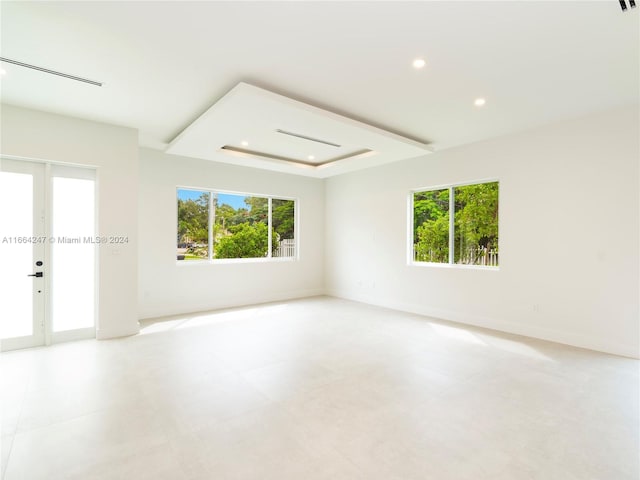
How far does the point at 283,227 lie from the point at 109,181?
369cm

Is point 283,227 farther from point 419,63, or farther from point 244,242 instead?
point 419,63

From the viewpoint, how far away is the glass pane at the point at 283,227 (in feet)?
23.8

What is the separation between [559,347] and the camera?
4074 mm

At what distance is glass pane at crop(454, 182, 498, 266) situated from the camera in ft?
16.7

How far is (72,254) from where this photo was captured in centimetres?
431

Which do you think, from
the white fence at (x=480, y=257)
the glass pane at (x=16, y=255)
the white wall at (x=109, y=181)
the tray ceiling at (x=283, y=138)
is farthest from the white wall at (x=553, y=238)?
the glass pane at (x=16, y=255)

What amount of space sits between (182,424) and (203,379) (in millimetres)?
755

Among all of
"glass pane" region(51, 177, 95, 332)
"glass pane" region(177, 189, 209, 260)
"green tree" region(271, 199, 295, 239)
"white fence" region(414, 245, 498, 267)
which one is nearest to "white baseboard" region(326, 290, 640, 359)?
"white fence" region(414, 245, 498, 267)

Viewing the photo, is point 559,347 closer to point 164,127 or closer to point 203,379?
point 203,379

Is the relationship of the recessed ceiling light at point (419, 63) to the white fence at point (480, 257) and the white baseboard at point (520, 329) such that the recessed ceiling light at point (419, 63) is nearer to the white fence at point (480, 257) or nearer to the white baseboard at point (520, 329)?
the white fence at point (480, 257)

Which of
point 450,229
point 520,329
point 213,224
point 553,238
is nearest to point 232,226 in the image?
point 213,224

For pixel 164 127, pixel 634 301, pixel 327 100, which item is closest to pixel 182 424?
pixel 327 100

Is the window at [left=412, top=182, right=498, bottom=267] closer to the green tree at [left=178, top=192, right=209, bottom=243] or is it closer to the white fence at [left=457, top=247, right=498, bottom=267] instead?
the white fence at [left=457, top=247, right=498, bottom=267]

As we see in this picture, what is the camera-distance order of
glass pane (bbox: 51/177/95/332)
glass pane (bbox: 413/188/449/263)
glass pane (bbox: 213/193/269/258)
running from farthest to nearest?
glass pane (bbox: 213/193/269/258), glass pane (bbox: 413/188/449/263), glass pane (bbox: 51/177/95/332)
